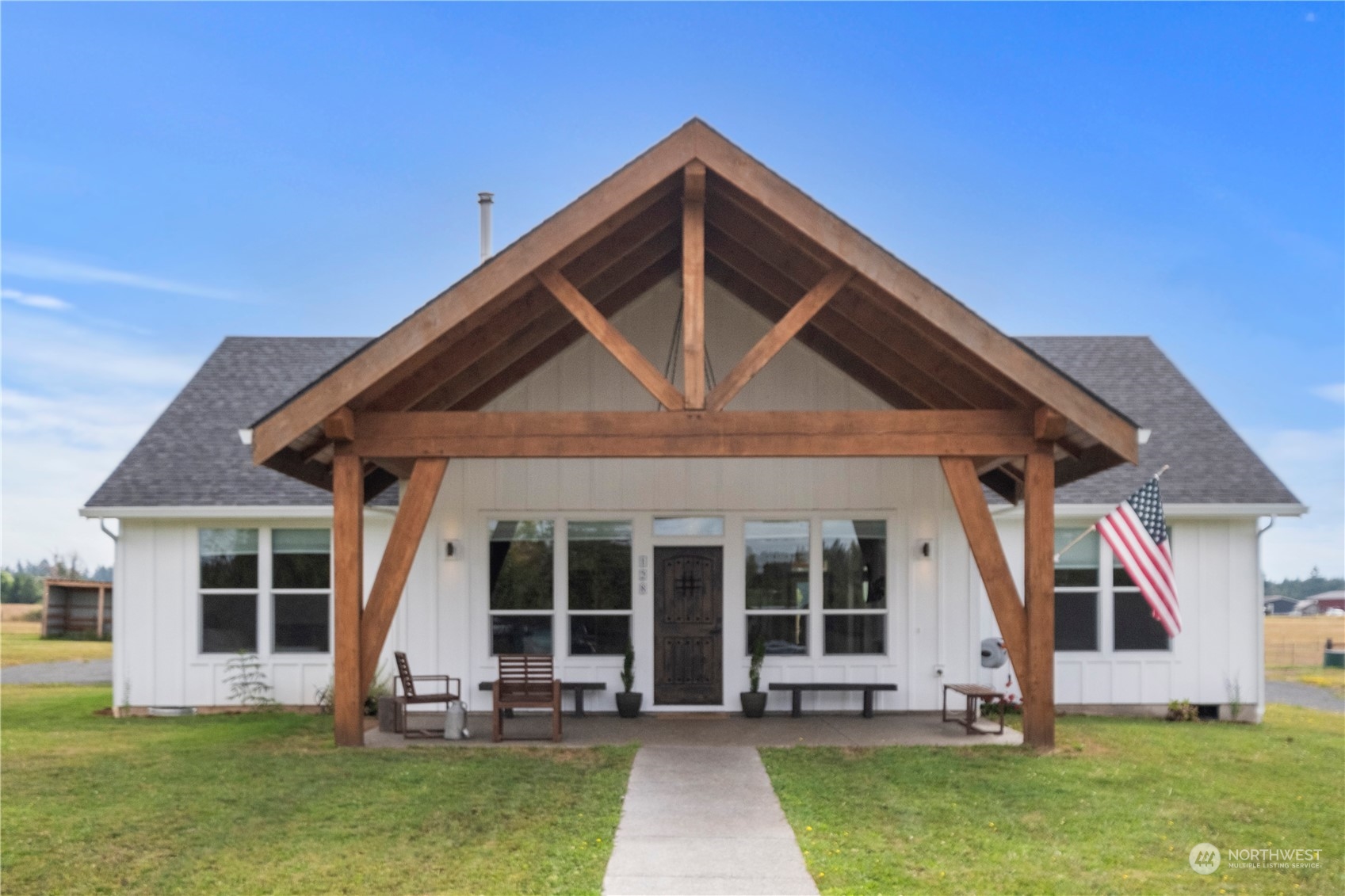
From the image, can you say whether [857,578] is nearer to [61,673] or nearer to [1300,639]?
[61,673]

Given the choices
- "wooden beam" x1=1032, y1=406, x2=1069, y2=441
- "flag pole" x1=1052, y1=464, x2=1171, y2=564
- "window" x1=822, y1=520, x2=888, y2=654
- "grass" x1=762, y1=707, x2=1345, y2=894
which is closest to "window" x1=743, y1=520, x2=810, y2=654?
"window" x1=822, y1=520, x2=888, y2=654

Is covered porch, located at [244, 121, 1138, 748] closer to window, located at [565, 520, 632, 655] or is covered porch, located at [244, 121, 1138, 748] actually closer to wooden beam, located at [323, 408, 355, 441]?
wooden beam, located at [323, 408, 355, 441]

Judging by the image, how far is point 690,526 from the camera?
13828mm

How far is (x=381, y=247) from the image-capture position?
68.6 feet

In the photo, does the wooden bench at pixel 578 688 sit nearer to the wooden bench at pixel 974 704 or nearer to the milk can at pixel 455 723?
the milk can at pixel 455 723

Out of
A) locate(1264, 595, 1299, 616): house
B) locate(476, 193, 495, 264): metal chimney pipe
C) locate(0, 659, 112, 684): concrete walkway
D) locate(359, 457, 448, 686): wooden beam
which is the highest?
locate(476, 193, 495, 264): metal chimney pipe

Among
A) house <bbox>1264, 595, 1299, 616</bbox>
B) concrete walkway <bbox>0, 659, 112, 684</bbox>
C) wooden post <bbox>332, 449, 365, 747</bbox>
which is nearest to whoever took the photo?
wooden post <bbox>332, 449, 365, 747</bbox>

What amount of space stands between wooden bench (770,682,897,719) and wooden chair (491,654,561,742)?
3235 mm

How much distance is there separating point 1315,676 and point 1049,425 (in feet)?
58.2

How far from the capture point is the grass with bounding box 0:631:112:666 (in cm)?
2473

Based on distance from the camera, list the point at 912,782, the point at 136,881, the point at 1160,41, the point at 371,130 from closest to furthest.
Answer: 1. the point at 136,881
2. the point at 912,782
3. the point at 1160,41
4. the point at 371,130

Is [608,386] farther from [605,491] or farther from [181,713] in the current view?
[181,713]

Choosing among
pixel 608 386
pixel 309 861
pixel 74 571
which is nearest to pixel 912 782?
pixel 309 861

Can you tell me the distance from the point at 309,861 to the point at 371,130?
47.2 feet
